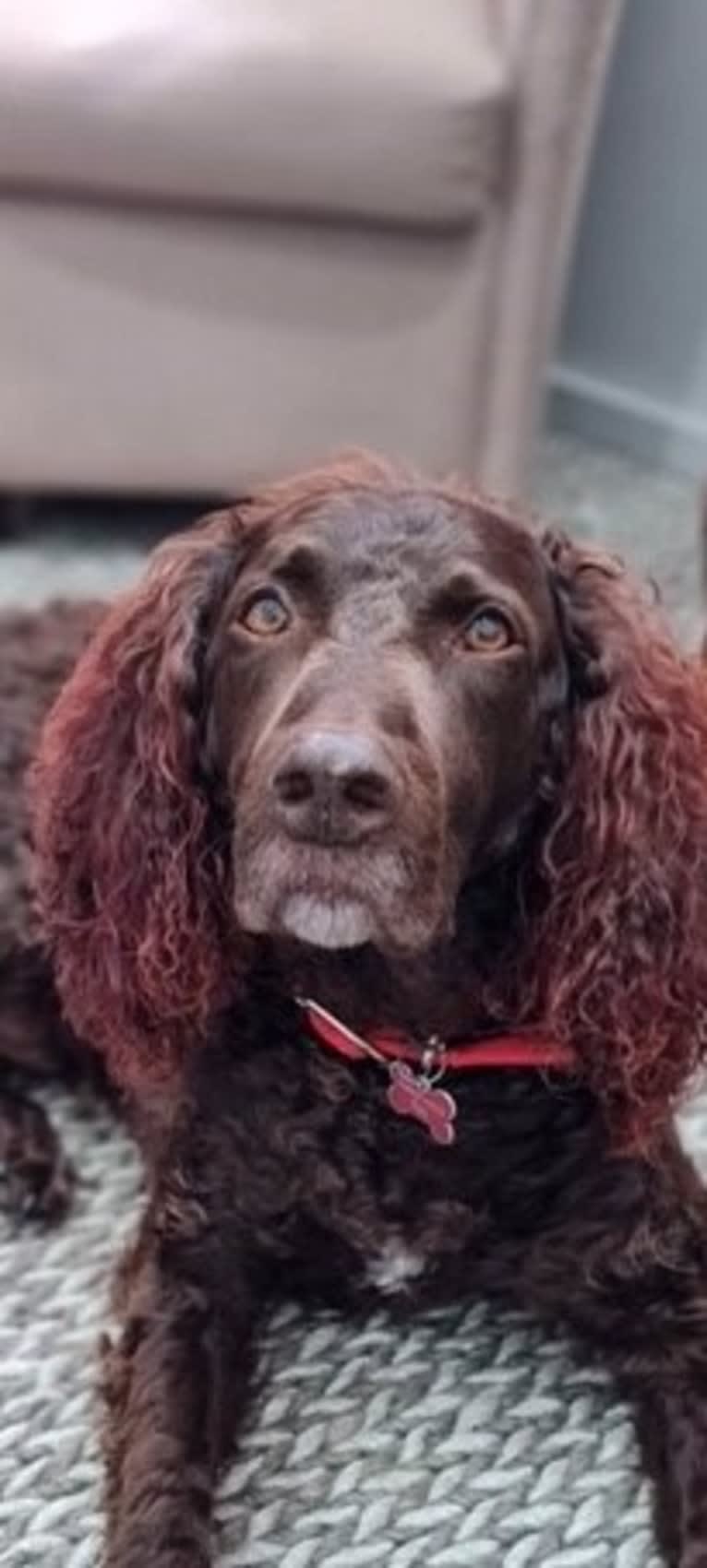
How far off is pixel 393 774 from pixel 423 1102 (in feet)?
0.92

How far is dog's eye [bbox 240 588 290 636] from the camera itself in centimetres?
137

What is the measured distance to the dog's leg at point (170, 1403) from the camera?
53.6 inches

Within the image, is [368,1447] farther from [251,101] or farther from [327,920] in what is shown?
[251,101]

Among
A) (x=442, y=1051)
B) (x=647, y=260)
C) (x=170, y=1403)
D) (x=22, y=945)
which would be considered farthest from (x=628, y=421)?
(x=170, y=1403)

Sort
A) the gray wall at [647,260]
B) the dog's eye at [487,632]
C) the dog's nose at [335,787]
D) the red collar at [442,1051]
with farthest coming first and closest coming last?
1. the gray wall at [647,260]
2. the red collar at [442,1051]
3. the dog's eye at [487,632]
4. the dog's nose at [335,787]

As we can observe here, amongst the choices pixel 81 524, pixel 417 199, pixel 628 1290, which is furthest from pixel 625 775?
pixel 81 524

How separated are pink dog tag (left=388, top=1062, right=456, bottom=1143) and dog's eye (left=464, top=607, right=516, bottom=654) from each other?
26cm

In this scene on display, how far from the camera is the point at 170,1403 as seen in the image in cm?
144

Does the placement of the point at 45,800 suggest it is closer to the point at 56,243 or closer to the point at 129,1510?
the point at 129,1510

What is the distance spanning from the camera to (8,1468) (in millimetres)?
1488

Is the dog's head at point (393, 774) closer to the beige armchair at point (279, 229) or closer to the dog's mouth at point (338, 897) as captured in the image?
the dog's mouth at point (338, 897)

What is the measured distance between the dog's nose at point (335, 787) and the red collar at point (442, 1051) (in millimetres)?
242

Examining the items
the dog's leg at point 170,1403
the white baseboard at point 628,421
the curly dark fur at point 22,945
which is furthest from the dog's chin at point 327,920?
the white baseboard at point 628,421

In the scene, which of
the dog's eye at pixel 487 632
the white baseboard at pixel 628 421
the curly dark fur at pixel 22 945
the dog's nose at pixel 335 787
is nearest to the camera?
the dog's nose at pixel 335 787
